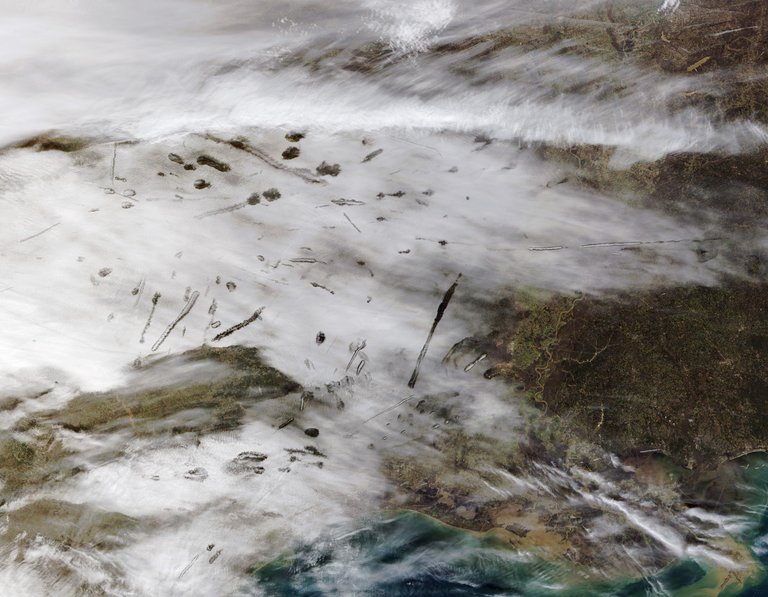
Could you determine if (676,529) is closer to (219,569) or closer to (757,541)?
(757,541)

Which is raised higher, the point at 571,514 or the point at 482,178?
the point at 482,178

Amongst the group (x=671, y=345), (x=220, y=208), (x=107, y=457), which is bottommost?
(x=107, y=457)

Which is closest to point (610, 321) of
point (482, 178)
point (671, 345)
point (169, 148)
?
point (671, 345)

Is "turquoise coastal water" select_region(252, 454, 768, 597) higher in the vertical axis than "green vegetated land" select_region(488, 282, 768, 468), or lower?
lower

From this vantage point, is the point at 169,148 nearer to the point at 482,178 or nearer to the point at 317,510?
the point at 482,178

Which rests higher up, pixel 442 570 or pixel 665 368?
pixel 665 368

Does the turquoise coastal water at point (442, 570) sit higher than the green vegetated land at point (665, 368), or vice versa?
the green vegetated land at point (665, 368)
